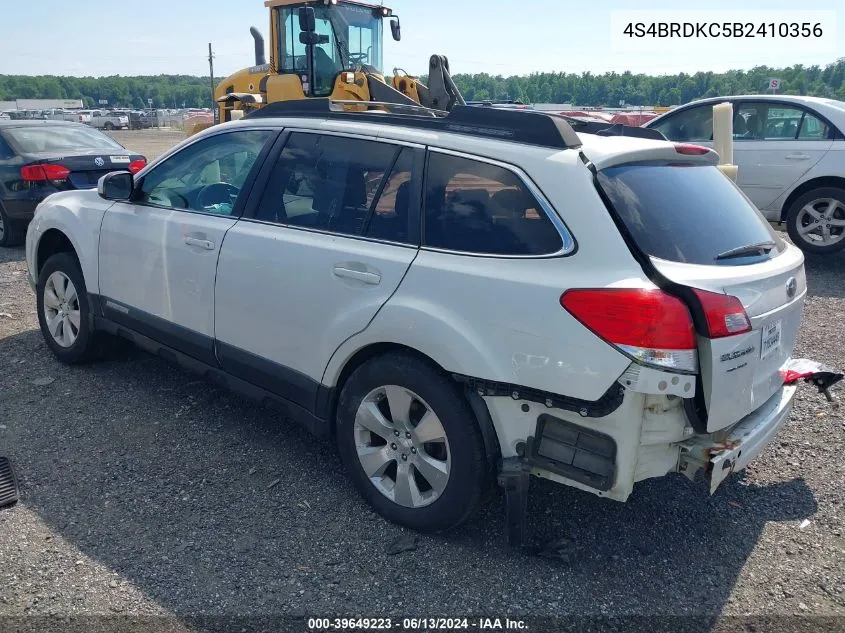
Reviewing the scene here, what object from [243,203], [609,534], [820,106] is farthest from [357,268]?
[820,106]

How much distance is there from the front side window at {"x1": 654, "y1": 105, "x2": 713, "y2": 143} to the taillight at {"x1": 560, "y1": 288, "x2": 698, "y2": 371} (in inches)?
282

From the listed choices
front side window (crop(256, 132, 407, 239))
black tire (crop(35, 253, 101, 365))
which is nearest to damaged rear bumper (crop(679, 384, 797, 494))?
front side window (crop(256, 132, 407, 239))

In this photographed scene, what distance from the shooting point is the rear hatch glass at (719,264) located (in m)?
2.64

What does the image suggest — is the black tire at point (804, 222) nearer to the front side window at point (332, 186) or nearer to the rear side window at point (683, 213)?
the rear side window at point (683, 213)

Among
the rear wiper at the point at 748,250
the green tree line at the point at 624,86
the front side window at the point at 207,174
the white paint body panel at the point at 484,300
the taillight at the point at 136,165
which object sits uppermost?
the green tree line at the point at 624,86

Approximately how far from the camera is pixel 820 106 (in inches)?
324

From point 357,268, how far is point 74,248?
2.67 meters

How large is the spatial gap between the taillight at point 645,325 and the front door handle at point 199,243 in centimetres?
215

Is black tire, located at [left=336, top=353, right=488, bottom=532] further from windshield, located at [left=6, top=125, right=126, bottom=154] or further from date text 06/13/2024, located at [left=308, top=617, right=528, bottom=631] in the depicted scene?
windshield, located at [left=6, top=125, right=126, bottom=154]

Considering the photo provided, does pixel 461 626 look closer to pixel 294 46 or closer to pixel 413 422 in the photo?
pixel 413 422

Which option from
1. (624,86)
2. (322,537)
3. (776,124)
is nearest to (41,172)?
(322,537)

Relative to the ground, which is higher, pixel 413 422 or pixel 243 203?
pixel 243 203

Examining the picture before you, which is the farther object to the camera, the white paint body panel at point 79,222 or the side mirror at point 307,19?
the side mirror at point 307,19

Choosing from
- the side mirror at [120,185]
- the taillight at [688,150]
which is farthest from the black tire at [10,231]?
the taillight at [688,150]
